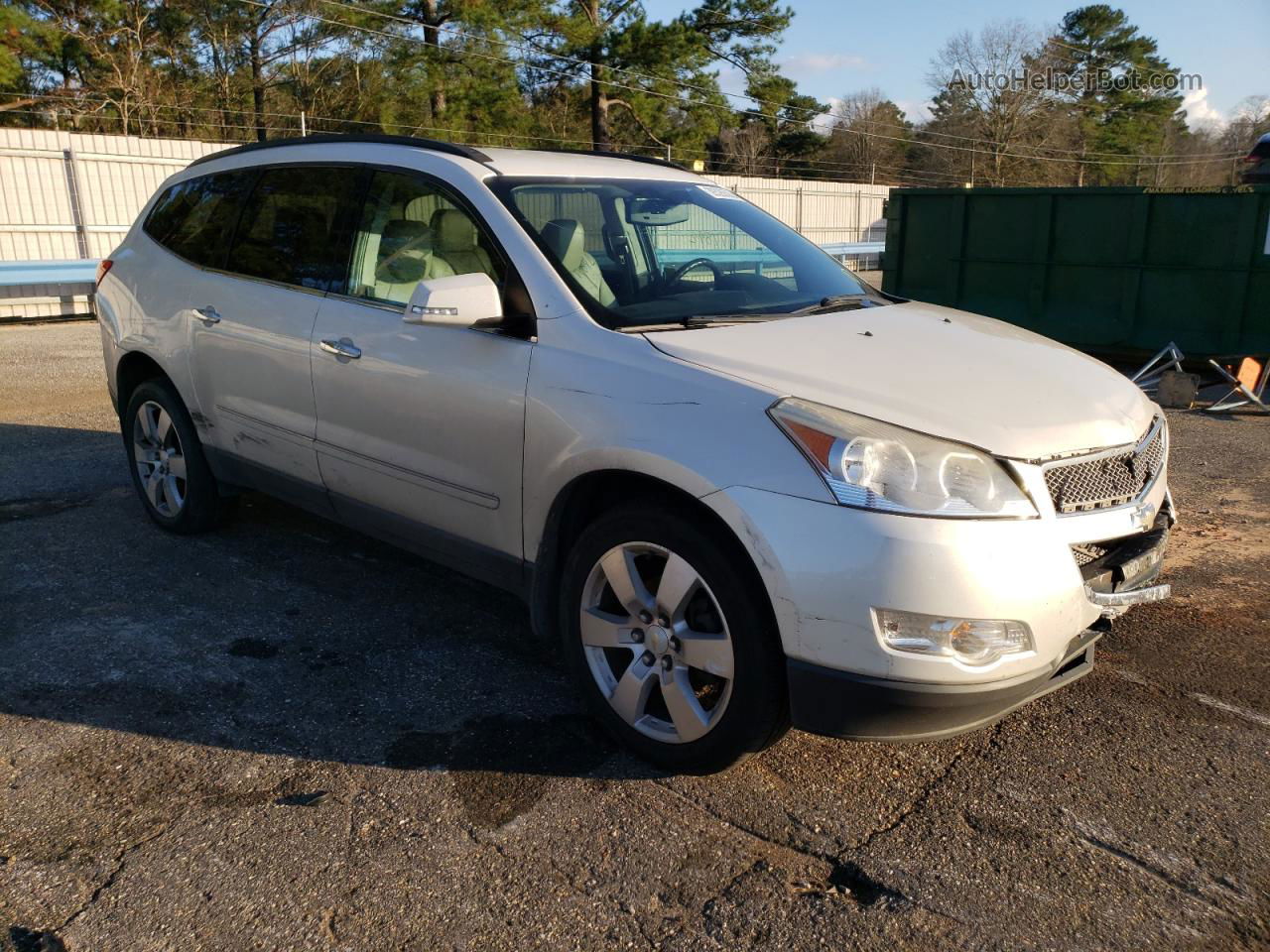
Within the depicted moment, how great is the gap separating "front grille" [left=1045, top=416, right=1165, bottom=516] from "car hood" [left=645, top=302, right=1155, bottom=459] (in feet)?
0.15

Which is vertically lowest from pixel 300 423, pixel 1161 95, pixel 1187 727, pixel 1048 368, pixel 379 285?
pixel 1187 727

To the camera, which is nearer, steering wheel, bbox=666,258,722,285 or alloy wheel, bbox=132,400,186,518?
steering wheel, bbox=666,258,722,285

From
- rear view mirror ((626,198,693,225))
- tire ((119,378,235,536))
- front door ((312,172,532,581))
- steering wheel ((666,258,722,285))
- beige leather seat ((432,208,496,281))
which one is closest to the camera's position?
front door ((312,172,532,581))

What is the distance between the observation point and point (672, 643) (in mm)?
2990

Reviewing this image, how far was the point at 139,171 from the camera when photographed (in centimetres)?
1694

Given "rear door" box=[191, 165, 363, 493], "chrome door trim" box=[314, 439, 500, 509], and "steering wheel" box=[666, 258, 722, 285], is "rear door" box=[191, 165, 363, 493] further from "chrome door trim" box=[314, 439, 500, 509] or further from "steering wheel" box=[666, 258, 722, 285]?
"steering wheel" box=[666, 258, 722, 285]

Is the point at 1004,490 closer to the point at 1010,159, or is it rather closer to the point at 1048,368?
the point at 1048,368

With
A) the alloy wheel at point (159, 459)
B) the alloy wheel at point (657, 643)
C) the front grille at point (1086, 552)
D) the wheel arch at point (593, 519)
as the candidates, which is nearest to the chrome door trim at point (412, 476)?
the wheel arch at point (593, 519)

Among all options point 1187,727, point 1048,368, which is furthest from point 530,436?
point 1187,727

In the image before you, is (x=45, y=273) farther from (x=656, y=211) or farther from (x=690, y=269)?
(x=690, y=269)

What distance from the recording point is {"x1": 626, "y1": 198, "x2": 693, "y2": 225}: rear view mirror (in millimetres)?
4031

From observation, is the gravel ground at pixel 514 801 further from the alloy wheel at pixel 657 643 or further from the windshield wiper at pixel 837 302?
the windshield wiper at pixel 837 302

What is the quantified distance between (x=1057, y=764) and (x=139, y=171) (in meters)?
17.6

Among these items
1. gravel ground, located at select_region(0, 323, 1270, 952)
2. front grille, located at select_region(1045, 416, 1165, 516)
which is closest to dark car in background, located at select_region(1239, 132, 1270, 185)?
gravel ground, located at select_region(0, 323, 1270, 952)
